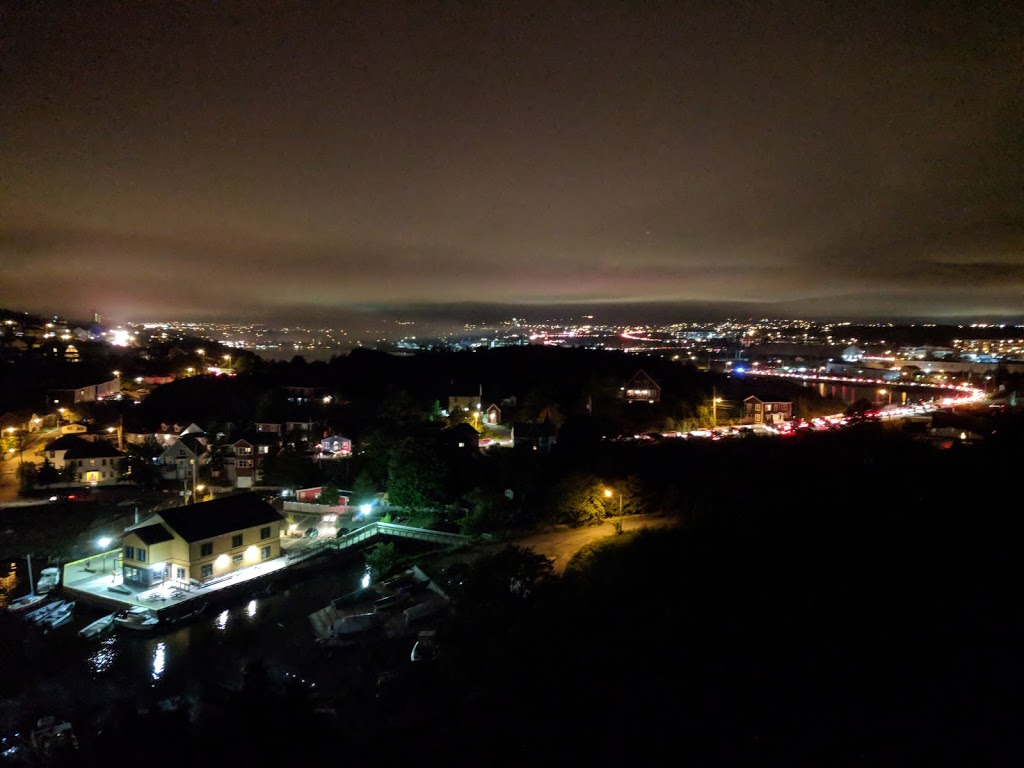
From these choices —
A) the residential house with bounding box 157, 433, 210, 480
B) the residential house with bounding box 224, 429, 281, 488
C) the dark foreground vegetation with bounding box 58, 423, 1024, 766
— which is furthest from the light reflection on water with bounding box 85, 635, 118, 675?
the residential house with bounding box 157, 433, 210, 480

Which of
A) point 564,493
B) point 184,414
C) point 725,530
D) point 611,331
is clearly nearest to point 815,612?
point 725,530

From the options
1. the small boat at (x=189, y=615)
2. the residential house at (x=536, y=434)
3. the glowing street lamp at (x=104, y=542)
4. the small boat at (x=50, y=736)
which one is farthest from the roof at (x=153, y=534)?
the residential house at (x=536, y=434)

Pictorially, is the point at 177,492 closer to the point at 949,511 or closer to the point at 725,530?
the point at 725,530

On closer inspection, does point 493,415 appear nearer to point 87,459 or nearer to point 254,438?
point 254,438

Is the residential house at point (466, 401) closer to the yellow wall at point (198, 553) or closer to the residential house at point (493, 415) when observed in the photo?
the residential house at point (493, 415)

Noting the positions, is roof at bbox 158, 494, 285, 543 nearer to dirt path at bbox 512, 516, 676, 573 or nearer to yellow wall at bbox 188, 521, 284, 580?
yellow wall at bbox 188, 521, 284, 580

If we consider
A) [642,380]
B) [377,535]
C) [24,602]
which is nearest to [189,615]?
[24,602]
